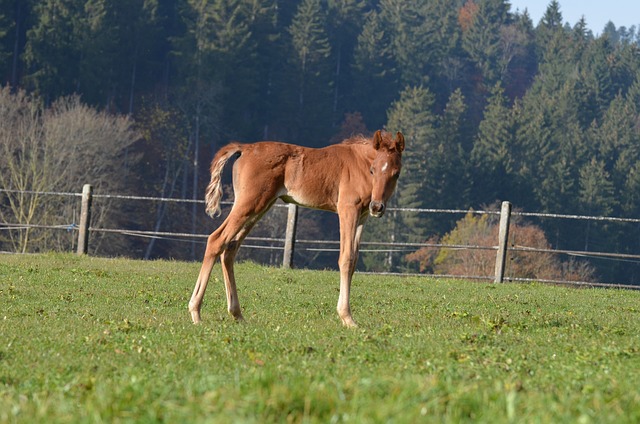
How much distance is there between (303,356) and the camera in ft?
25.2

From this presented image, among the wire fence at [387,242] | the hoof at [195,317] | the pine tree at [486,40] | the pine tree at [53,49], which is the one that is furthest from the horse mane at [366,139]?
the pine tree at [486,40]

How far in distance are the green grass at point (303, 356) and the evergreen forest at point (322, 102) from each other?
39455 mm

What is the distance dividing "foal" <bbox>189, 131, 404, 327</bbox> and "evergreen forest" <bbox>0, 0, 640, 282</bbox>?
138ft

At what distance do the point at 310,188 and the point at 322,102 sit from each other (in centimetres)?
7597

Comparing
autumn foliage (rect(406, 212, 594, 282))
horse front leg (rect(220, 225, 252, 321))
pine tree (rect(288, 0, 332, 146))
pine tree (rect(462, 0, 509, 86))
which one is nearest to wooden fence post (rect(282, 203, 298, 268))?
horse front leg (rect(220, 225, 252, 321))

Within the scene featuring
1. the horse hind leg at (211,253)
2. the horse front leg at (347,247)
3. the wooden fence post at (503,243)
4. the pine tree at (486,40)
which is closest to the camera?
the horse hind leg at (211,253)

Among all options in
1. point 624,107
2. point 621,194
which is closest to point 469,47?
point 624,107

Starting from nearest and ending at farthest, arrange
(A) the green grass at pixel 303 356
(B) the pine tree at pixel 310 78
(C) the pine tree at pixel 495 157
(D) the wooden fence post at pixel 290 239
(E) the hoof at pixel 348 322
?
1. (A) the green grass at pixel 303 356
2. (E) the hoof at pixel 348 322
3. (D) the wooden fence post at pixel 290 239
4. (C) the pine tree at pixel 495 157
5. (B) the pine tree at pixel 310 78

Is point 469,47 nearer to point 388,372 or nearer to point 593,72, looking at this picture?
point 593,72

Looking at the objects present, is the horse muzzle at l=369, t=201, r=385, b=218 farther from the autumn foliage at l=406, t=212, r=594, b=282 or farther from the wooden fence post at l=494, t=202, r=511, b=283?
the autumn foliage at l=406, t=212, r=594, b=282

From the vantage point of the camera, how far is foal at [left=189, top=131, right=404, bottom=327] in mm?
10469

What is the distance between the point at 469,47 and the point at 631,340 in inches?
4411

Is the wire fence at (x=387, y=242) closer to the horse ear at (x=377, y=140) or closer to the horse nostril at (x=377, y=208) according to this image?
the horse ear at (x=377, y=140)

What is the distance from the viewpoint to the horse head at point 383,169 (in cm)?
1041
